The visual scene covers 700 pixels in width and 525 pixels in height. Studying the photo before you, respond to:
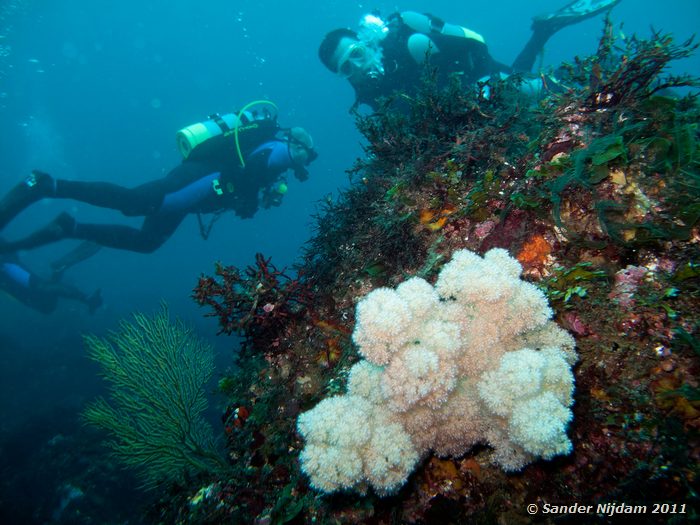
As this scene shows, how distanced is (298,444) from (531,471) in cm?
176

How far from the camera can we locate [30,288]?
52.6 feet

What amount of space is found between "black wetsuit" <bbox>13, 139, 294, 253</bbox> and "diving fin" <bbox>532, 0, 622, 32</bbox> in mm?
9575

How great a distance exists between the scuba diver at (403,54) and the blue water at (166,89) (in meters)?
27.9

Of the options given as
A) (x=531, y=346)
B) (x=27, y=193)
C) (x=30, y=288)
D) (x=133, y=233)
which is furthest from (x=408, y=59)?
(x=30, y=288)

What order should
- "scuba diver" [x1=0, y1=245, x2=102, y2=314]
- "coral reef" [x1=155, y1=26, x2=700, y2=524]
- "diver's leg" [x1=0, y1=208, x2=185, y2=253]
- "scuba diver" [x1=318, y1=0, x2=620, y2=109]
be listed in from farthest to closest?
"scuba diver" [x1=0, y1=245, x2=102, y2=314]
"diver's leg" [x1=0, y1=208, x2=185, y2=253]
"scuba diver" [x1=318, y1=0, x2=620, y2=109]
"coral reef" [x1=155, y1=26, x2=700, y2=524]

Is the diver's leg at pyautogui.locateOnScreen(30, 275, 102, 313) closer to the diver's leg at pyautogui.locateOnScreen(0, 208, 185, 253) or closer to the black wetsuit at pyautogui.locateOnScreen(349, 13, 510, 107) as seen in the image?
the diver's leg at pyautogui.locateOnScreen(0, 208, 185, 253)

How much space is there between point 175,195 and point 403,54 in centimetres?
752

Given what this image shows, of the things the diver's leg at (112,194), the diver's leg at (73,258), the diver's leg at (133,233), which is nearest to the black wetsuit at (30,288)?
the diver's leg at (73,258)

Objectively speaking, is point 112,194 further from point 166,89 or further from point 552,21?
point 166,89

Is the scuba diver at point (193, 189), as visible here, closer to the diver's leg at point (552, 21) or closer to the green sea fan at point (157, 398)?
the green sea fan at point (157, 398)

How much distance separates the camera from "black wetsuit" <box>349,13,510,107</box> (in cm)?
891

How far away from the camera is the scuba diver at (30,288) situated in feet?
50.4

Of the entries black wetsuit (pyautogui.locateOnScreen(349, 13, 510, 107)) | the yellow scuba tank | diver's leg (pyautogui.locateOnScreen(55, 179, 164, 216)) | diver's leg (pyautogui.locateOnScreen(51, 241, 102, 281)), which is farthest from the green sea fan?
diver's leg (pyautogui.locateOnScreen(51, 241, 102, 281))

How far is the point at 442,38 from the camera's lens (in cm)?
890
